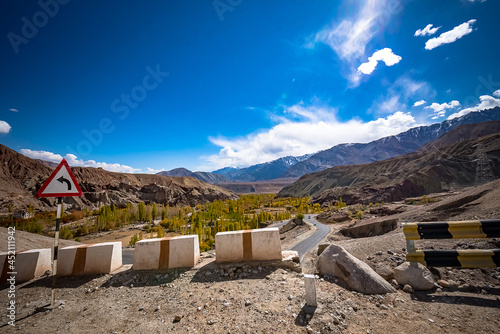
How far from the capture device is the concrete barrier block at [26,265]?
660 centimetres

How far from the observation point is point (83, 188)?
62.3 metres

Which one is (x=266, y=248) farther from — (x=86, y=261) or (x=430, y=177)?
(x=430, y=177)

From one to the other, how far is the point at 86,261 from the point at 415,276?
988 centimetres

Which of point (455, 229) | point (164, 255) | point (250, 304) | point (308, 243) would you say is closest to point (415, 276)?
point (455, 229)

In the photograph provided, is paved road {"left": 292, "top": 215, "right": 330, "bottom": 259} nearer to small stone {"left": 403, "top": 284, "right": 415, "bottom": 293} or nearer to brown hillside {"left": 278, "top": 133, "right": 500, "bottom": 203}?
small stone {"left": 403, "top": 284, "right": 415, "bottom": 293}

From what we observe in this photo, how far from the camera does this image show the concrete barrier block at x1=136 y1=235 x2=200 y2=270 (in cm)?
662

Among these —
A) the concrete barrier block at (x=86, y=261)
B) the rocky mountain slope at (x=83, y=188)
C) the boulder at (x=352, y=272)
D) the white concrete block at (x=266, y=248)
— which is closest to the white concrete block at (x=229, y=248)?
the white concrete block at (x=266, y=248)

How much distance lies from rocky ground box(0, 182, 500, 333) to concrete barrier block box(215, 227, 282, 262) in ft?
1.06

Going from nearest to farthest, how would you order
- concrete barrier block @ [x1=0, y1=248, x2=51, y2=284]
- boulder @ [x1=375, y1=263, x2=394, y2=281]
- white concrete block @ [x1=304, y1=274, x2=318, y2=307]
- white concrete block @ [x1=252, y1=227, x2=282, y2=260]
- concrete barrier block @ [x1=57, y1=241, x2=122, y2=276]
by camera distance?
1. white concrete block @ [x1=304, y1=274, x2=318, y2=307]
2. boulder @ [x1=375, y1=263, x2=394, y2=281]
3. white concrete block @ [x1=252, y1=227, x2=282, y2=260]
4. concrete barrier block @ [x1=0, y1=248, x2=51, y2=284]
5. concrete barrier block @ [x1=57, y1=241, x2=122, y2=276]

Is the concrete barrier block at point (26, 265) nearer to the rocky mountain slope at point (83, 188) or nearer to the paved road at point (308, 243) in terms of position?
the paved road at point (308, 243)

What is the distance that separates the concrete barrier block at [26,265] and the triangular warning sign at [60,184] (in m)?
3.51

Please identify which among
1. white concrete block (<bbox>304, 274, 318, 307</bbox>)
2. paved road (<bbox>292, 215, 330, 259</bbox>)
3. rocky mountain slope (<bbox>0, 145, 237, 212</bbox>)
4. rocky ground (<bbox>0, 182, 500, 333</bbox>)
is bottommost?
paved road (<bbox>292, 215, 330, 259</bbox>)

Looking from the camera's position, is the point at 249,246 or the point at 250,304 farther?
the point at 249,246

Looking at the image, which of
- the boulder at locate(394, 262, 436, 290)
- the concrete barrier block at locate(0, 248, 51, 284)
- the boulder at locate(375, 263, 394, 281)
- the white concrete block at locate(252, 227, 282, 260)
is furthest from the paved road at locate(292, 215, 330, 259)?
the concrete barrier block at locate(0, 248, 51, 284)
